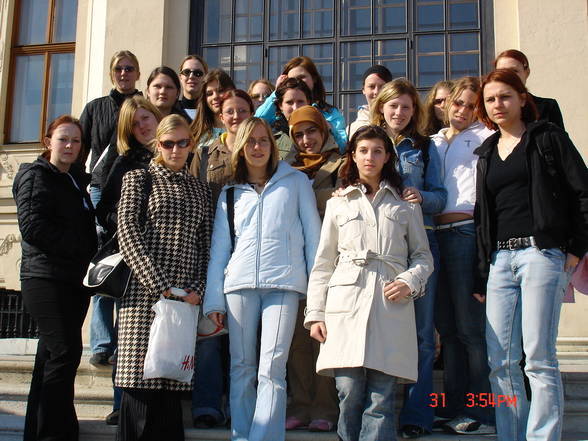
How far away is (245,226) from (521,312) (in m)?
1.49

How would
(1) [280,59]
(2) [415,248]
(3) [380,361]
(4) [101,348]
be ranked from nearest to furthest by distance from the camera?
(3) [380,361] → (2) [415,248] → (4) [101,348] → (1) [280,59]

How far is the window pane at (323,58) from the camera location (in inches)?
312

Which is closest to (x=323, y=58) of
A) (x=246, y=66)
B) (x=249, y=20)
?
(x=246, y=66)

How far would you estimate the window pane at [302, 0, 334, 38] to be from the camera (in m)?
8.00

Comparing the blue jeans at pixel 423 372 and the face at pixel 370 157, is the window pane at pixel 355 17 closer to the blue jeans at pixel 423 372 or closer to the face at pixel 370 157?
the face at pixel 370 157

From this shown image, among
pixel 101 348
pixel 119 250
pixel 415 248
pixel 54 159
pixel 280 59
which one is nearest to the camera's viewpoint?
pixel 415 248

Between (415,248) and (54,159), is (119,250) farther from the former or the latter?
(415,248)

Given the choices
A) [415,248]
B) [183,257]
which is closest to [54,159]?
[183,257]

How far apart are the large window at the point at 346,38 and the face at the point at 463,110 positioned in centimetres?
347

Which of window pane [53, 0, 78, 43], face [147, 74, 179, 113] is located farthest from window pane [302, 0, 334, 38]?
→ face [147, 74, 179, 113]

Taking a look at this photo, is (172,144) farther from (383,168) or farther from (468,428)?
(468,428)

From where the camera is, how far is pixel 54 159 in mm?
4273

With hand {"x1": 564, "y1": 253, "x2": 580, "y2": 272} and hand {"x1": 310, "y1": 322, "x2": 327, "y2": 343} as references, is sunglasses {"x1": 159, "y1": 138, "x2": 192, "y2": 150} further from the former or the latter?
hand {"x1": 564, "y1": 253, "x2": 580, "y2": 272}

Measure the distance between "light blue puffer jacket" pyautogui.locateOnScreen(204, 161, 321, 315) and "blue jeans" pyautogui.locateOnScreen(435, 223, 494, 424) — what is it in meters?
0.78
